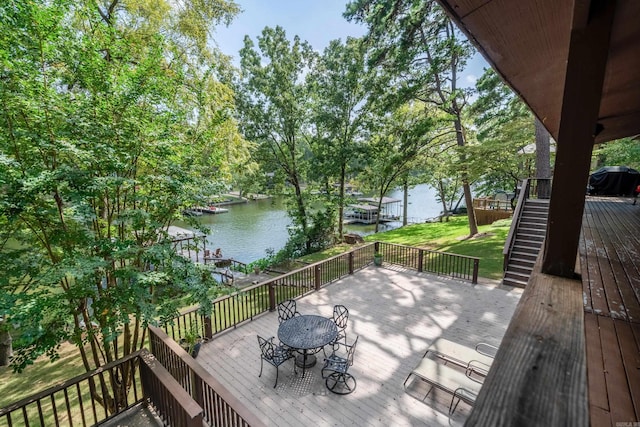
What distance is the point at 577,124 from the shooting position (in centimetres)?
111

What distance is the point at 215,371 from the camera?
4641 millimetres

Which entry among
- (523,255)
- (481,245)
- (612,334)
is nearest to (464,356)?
(612,334)

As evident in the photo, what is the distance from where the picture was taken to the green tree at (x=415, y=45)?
9273 millimetres

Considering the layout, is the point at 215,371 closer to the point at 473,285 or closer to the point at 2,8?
the point at 2,8

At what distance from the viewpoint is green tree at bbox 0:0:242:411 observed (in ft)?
8.31

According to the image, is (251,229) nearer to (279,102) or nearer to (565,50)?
(279,102)

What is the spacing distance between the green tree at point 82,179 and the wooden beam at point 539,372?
9.59 ft

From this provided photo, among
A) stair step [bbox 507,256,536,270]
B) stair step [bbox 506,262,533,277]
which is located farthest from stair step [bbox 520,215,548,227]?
stair step [bbox 506,262,533,277]

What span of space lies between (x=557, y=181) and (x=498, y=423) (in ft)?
3.36

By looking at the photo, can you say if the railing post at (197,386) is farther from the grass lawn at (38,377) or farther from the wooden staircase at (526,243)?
the wooden staircase at (526,243)

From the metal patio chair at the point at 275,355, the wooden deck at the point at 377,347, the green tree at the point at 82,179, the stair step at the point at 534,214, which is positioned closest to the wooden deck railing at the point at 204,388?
the green tree at the point at 82,179

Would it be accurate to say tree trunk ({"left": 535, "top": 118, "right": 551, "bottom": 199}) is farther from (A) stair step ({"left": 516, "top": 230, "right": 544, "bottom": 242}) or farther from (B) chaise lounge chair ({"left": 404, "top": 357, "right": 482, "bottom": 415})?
(B) chaise lounge chair ({"left": 404, "top": 357, "right": 482, "bottom": 415})

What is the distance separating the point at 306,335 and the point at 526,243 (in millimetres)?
7570

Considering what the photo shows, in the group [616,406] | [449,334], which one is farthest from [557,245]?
[449,334]
